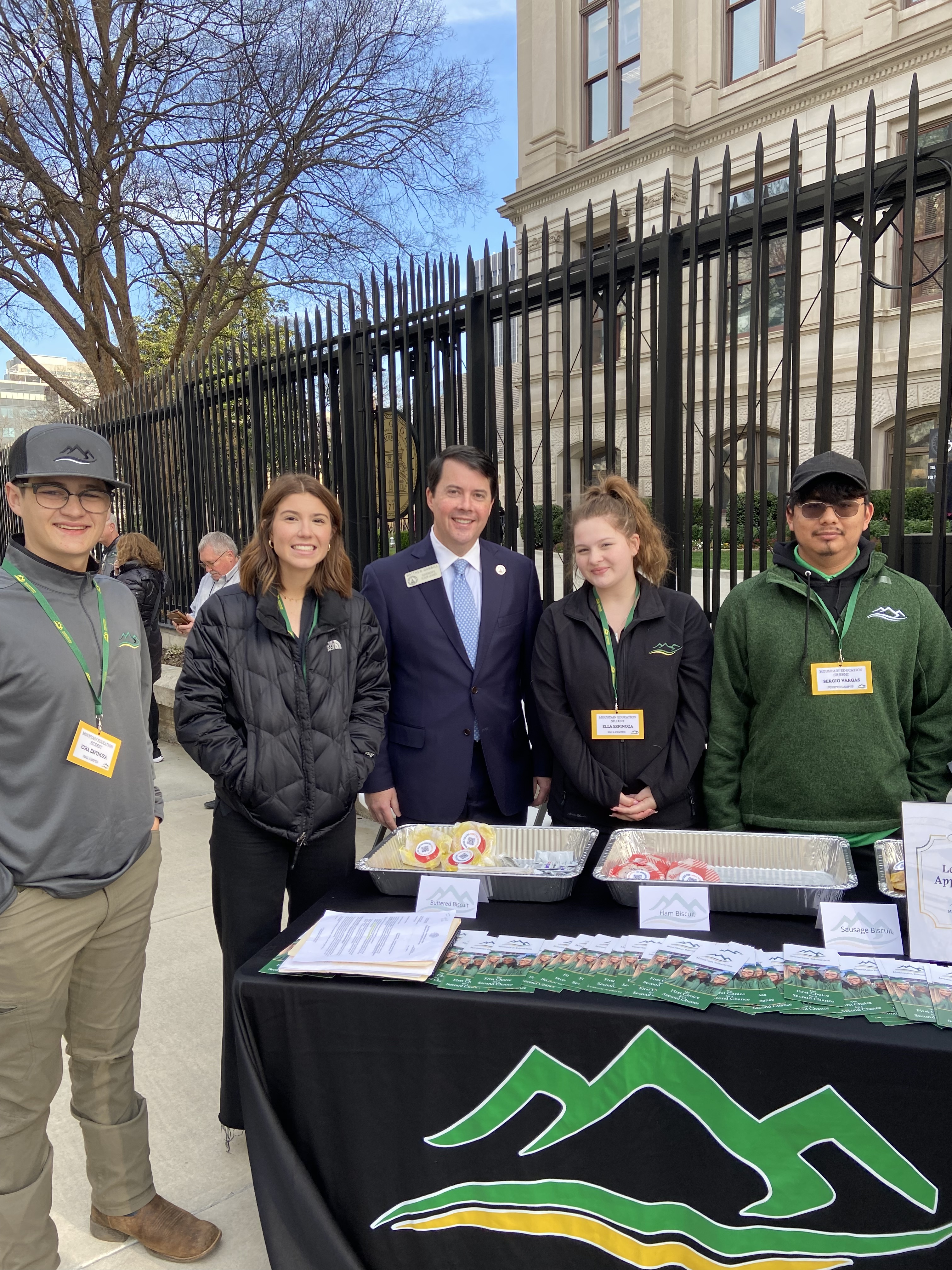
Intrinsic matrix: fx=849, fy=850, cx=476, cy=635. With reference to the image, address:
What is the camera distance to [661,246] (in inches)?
139

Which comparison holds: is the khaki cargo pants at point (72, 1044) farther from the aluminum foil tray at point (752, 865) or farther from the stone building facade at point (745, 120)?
the stone building facade at point (745, 120)

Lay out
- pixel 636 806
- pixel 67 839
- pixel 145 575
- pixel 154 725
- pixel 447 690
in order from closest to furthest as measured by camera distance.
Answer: pixel 67 839 → pixel 636 806 → pixel 447 690 → pixel 145 575 → pixel 154 725

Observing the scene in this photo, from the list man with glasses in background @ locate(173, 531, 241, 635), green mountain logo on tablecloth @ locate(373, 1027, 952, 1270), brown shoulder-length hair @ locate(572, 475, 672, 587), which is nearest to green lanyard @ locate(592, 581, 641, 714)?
brown shoulder-length hair @ locate(572, 475, 672, 587)

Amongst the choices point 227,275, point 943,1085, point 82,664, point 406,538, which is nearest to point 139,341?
point 227,275

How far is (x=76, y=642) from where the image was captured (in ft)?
6.18

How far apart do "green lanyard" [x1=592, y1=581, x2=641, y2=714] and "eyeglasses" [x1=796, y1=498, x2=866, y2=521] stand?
1.80ft

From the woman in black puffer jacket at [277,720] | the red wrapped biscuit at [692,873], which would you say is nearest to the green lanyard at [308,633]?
the woman in black puffer jacket at [277,720]

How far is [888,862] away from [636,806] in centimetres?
68

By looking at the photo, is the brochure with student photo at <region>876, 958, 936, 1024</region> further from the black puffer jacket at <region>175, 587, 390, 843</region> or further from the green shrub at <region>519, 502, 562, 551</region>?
the green shrub at <region>519, 502, 562, 551</region>

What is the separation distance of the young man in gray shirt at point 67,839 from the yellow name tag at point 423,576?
3.29 ft

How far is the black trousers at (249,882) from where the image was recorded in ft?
7.57

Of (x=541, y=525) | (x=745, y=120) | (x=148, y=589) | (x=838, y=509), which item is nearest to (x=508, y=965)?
(x=838, y=509)

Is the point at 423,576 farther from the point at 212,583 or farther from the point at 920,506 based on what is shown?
the point at 920,506

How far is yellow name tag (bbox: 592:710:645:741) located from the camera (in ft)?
8.13
